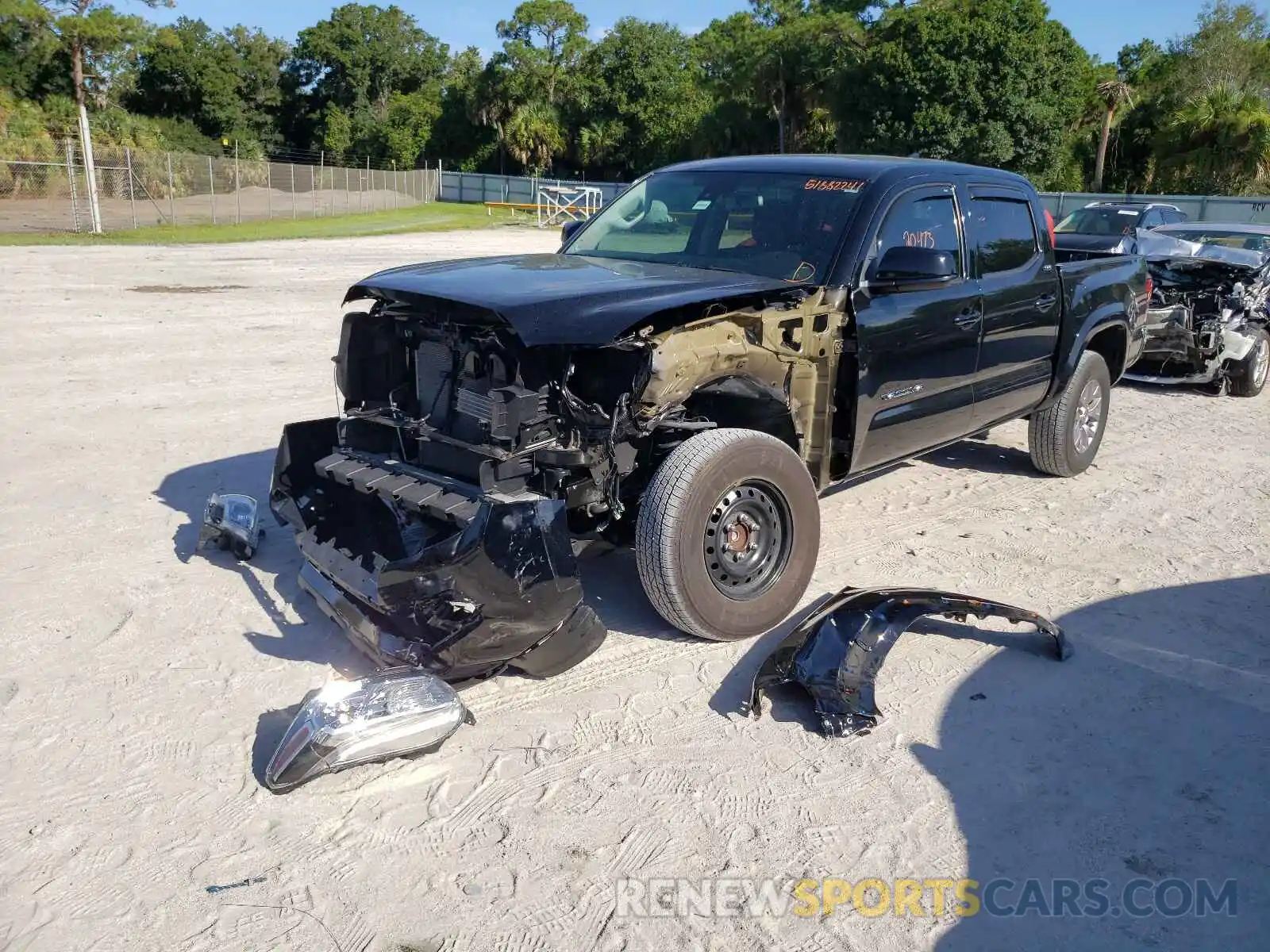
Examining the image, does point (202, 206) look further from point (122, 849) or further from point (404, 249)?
point (122, 849)

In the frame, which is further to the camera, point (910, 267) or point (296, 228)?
point (296, 228)

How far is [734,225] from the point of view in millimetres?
5402

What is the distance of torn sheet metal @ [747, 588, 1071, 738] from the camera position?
3922 mm

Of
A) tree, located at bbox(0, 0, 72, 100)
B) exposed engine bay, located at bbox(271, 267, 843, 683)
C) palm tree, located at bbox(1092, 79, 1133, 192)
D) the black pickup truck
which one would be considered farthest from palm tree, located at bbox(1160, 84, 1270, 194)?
tree, located at bbox(0, 0, 72, 100)

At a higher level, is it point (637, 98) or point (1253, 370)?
point (637, 98)

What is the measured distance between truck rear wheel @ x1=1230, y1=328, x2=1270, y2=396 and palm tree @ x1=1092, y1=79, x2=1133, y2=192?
3474 cm

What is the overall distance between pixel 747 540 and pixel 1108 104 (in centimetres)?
4449

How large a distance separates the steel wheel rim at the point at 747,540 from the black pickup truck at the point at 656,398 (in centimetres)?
1

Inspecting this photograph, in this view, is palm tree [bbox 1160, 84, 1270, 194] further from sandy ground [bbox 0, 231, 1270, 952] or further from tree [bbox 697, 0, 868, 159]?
sandy ground [bbox 0, 231, 1270, 952]

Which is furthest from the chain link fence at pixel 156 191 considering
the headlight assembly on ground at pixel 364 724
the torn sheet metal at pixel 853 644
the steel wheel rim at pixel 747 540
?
the torn sheet metal at pixel 853 644

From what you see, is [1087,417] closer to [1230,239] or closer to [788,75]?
[1230,239]

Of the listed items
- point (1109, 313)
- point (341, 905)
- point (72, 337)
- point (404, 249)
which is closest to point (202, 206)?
point (404, 249)

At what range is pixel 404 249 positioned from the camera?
997 inches

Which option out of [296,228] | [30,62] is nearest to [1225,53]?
[296,228]
